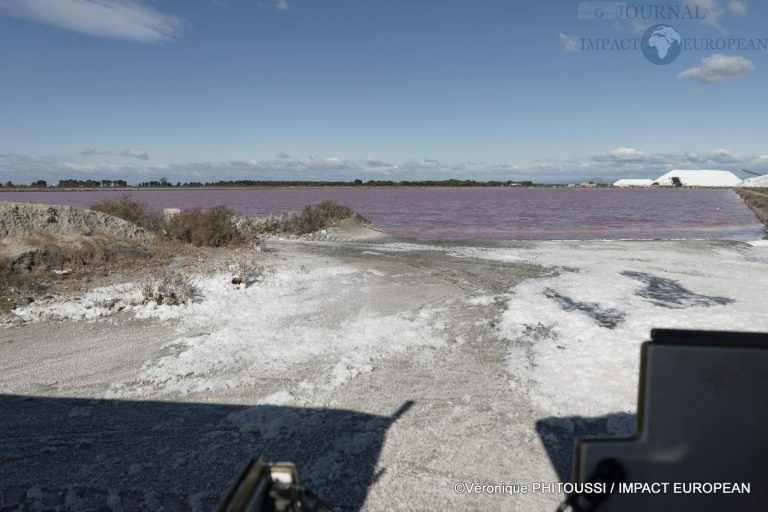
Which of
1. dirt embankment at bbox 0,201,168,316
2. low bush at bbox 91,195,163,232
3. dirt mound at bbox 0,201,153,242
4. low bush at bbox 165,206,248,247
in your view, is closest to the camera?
dirt embankment at bbox 0,201,168,316

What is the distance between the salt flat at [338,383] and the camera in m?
3.37

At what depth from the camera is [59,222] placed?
39.1 feet

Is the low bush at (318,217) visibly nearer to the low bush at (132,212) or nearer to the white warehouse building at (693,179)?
the low bush at (132,212)

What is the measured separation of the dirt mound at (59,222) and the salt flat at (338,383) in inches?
172

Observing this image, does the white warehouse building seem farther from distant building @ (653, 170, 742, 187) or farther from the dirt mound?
the dirt mound

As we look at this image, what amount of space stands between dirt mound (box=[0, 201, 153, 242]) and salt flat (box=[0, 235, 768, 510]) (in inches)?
172

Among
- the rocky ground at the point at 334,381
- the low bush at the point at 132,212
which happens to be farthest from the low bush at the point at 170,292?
the low bush at the point at 132,212

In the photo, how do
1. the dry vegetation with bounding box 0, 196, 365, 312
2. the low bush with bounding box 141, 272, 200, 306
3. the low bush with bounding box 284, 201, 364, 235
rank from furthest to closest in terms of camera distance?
the low bush with bounding box 284, 201, 364, 235 < the dry vegetation with bounding box 0, 196, 365, 312 < the low bush with bounding box 141, 272, 200, 306

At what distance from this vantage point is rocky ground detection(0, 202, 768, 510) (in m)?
3.36

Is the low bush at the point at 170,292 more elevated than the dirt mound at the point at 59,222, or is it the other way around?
the dirt mound at the point at 59,222

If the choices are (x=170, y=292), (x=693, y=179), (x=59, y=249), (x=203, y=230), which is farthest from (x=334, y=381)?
(x=693, y=179)

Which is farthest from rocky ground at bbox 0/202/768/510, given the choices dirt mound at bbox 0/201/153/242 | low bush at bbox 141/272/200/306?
dirt mound at bbox 0/201/153/242

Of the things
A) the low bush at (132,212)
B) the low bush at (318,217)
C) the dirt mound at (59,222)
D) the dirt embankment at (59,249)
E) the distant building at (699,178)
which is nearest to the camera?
the dirt embankment at (59,249)

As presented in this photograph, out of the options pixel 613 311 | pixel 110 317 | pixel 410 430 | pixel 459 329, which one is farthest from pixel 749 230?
pixel 110 317
